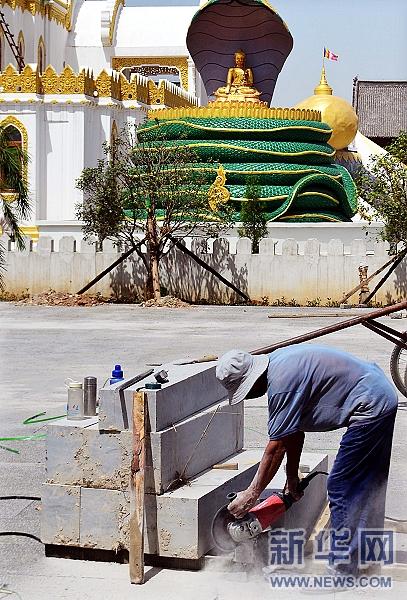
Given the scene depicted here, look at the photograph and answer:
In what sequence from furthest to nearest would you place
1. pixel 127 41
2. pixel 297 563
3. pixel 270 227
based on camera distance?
pixel 127 41, pixel 270 227, pixel 297 563

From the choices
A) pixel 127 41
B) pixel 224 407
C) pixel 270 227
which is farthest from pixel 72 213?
pixel 224 407

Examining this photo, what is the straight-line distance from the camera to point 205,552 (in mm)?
5867

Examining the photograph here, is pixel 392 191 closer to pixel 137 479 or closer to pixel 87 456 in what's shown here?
pixel 87 456

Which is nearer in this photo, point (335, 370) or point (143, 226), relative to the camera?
point (335, 370)

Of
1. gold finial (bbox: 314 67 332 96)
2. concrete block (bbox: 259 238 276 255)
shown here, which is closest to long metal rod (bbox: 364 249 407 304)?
concrete block (bbox: 259 238 276 255)

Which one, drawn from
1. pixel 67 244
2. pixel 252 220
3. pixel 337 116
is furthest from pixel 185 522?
pixel 337 116

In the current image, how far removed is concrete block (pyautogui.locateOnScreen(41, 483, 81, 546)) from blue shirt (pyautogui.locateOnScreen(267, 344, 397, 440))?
1.19m

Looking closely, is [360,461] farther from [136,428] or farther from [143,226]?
[143,226]

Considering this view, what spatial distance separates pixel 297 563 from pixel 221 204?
1839cm

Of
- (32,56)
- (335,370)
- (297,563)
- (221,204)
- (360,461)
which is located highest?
(32,56)

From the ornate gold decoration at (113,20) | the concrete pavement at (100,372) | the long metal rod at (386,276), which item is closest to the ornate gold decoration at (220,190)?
the concrete pavement at (100,372)

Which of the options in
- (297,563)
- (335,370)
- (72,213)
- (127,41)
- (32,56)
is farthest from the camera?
(127,41)

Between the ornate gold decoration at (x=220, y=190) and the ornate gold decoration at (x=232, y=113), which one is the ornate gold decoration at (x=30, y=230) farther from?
the ornate gold decoration at (x=220, y=190)

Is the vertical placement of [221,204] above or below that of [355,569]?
above
